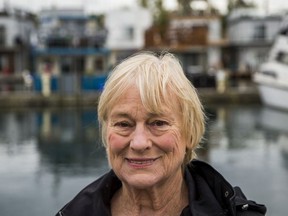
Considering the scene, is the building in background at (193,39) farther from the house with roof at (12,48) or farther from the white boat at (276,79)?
the white boat at (276,79)

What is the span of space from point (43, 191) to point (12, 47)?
35.0 m

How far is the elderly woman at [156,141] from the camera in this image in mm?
1615

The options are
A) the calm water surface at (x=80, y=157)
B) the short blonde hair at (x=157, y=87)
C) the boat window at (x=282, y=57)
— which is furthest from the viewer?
the boat window at (x=282, y=57)

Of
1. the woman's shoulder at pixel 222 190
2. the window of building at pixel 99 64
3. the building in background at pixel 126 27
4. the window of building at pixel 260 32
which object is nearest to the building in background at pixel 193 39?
the building in background at pixel 126 27

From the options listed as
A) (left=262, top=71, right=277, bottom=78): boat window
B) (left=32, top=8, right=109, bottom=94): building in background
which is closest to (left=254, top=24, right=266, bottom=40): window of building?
(left=32, top=8, right=109, bottom=94): building in background

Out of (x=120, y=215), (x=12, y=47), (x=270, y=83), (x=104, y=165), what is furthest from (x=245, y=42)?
(x=120, y=215)

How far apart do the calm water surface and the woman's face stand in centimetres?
645

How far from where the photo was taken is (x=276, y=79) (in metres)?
22.5

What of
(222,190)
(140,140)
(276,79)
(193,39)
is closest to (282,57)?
(276,79)

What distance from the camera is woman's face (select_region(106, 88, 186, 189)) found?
1.62m

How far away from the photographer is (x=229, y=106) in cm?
2455

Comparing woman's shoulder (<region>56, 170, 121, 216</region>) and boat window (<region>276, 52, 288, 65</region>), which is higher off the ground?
woman's shoulder (<region>56, 170, 121, 216</region>)

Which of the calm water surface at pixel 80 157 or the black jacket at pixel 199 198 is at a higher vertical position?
the black jacket at pixel 199 198

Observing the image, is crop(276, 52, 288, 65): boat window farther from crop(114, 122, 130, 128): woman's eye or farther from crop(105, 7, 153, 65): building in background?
crop(114, 122, 130, 128): woman's eye
